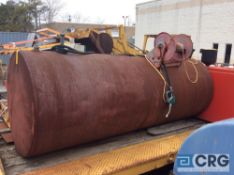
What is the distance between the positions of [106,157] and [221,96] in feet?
5.83

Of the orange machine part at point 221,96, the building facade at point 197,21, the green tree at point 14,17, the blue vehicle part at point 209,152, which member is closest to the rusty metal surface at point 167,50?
the orange machine part at point 221,96

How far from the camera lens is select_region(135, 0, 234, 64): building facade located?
22.9 m

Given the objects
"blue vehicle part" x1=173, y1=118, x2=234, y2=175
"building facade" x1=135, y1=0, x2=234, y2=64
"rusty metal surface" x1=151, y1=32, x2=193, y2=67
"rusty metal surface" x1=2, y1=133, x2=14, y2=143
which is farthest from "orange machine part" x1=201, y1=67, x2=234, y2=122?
"building facade" x1=135, y1=0, x2=234, y2=64

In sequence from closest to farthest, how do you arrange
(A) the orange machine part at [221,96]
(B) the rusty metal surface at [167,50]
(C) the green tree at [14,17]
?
(B) the rusty metal surface at [167,50] < (A) the orange machine part at [221,96] < (C) the green tree at [14,17]

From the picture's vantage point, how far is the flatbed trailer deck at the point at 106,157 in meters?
2.28

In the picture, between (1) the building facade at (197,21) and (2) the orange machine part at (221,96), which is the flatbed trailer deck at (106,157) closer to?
(2) the orange machine part at (221,96)

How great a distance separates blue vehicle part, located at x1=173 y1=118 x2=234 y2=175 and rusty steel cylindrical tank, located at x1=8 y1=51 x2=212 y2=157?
0.94 m

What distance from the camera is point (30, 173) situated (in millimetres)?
2176

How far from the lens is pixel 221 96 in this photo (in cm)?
364

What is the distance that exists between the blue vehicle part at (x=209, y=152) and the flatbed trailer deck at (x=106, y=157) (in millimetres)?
702

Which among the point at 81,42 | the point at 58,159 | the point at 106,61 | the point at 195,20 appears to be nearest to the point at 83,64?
the point at 106,61

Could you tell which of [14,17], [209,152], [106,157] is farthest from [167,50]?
[14,17]

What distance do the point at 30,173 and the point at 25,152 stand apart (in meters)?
0.27

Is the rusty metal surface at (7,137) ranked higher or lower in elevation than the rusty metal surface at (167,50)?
lower
